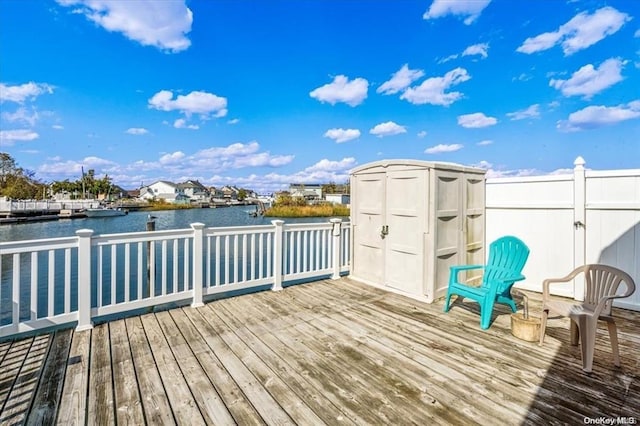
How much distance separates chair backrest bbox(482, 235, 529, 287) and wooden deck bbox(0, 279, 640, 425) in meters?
0.54

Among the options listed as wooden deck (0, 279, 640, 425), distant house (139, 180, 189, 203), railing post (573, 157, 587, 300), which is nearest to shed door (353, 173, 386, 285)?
wooden deck (0, 279, 640, 425)

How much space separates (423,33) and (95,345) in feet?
42.9

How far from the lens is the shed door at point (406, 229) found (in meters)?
3.84

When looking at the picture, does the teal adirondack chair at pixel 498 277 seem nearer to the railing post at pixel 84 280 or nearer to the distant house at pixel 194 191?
the railing post at pixel 84 280

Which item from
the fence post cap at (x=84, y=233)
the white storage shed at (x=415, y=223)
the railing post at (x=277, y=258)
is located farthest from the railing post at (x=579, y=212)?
the fence post cap at (x=84, y=233)

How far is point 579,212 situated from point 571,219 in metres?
0.13

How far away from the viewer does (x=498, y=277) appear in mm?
3254

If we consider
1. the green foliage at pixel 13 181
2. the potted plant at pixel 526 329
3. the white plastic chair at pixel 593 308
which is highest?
the green foliage at pixel 13 181

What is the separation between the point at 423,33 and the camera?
10.9 metres

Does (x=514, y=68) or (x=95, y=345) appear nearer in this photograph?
(x=95, y=345)

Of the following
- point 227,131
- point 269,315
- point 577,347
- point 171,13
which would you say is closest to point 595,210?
point 577,347

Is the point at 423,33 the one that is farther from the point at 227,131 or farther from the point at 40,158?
the point at 40,158

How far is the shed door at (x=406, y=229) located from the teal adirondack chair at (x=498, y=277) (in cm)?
60

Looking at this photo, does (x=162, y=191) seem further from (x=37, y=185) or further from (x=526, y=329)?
(x=526, y=329)
